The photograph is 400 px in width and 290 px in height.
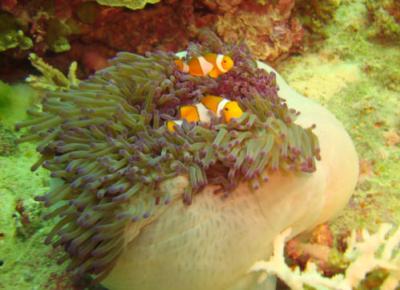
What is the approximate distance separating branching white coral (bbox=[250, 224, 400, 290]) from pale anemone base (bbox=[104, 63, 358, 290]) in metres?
0.08

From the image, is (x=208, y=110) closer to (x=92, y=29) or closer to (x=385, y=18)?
(x=92, y=29)

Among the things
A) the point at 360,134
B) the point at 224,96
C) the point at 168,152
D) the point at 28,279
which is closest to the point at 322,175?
the point at 224,96

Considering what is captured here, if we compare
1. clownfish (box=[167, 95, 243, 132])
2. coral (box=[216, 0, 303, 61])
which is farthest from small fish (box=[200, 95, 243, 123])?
coral (box=[216, 0, 303, 61])

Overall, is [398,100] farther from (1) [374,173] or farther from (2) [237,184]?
(2) [237,184]

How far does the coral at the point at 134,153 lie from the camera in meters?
1.84

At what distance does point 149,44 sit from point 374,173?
2096 millimetres

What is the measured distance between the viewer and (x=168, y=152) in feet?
6.29

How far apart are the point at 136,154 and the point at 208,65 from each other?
0.80m

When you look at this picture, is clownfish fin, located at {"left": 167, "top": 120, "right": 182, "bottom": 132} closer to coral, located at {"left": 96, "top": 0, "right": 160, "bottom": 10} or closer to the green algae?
the green algae

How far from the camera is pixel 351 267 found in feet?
6.54

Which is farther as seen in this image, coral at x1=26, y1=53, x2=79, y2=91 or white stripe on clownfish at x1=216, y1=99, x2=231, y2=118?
coral at x1=26, y1=53, x2=79, y2=91

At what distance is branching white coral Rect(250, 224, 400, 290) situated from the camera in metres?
1.94

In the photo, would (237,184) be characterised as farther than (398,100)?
No

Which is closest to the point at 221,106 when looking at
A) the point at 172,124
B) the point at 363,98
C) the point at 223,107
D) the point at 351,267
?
the point at 223,107
